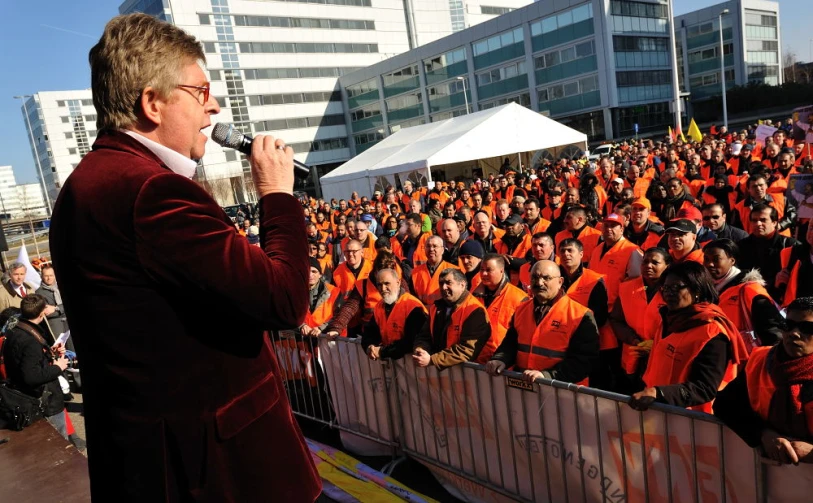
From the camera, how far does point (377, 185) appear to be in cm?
2314

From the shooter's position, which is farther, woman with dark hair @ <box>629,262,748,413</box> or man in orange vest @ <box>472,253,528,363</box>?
man in orange vest @ <box>472,253,528,363</box>

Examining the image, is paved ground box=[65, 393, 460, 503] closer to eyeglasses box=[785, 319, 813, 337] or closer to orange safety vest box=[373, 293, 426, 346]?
orange safety vest box=[373, 293, 426, 346]

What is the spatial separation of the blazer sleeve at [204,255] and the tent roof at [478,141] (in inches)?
741

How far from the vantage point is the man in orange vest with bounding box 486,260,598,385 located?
3.48 m

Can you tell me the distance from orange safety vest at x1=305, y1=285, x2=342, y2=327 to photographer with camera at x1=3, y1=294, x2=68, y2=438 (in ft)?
7.25

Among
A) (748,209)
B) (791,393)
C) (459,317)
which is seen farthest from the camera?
(748,209)

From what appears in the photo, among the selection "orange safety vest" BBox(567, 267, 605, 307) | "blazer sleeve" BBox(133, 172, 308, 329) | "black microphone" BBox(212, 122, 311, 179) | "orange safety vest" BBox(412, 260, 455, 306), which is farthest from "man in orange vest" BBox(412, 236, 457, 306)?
"blazer sleeve" BBox(133, 172, 308, 329)

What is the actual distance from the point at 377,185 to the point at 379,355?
19373 millimetres

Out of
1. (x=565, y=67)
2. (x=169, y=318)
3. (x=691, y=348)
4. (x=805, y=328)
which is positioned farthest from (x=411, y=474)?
(x=565, y=67)

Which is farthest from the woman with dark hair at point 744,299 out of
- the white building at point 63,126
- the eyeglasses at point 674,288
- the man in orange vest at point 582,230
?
the white building at point 63,126

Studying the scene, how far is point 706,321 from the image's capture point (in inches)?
120

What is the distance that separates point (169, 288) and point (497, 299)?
3.61m

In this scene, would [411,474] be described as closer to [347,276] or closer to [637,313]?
[637,313]

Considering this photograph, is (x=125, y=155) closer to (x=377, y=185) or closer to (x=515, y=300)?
(x=515, y=300)
